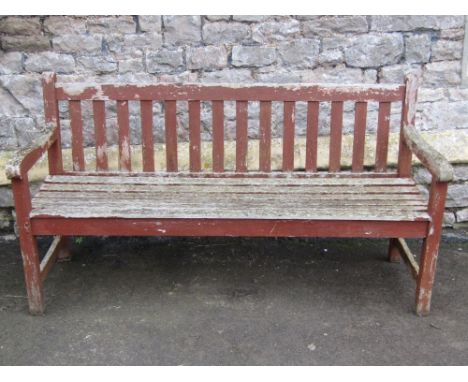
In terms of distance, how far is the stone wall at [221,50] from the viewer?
3.65 meters

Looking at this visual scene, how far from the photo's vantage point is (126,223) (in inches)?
115

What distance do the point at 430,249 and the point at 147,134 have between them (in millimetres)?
1755

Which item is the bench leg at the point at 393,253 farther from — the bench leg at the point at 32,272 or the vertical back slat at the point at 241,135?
the bench leg at the point at 32,272

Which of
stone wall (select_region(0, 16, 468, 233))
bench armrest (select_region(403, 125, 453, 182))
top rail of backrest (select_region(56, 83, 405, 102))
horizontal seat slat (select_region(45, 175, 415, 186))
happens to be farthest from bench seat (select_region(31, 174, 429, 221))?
stone wall (select_region(0, 16, 468, 233))

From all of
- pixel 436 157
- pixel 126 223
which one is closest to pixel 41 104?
pixel 126 223

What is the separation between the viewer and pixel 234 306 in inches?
125

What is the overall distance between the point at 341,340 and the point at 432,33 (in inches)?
83.4

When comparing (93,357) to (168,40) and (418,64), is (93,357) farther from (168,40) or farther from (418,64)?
(418,64)

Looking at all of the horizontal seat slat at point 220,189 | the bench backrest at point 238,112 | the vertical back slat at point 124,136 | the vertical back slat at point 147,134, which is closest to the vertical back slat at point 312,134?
the bench backrest at point 238,112

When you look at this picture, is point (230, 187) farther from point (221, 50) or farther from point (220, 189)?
point (221, 50)

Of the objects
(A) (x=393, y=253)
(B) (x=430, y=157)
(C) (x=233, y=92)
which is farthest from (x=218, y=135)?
(A) (x=393, y=253)

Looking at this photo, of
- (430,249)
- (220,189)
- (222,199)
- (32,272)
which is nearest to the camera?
(430,249)

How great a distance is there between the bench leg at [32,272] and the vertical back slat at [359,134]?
6.27ft

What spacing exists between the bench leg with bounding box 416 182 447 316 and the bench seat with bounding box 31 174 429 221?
0.06 m
